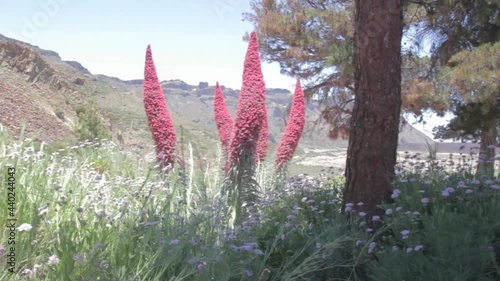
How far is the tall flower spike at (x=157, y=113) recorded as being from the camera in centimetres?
675

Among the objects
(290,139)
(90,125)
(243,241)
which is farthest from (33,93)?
(243,241)

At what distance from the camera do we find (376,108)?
379 centimetres

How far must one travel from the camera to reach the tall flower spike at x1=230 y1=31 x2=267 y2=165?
227 inches

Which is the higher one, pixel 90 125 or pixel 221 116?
pixel 221 116

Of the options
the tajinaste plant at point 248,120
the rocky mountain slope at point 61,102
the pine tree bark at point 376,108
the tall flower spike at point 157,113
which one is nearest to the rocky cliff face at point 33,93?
the rocky mountain slope at point 61,102

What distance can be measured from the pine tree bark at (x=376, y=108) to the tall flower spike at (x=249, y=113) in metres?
2.04

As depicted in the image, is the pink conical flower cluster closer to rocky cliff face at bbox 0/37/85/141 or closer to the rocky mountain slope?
the rocky mountain slope

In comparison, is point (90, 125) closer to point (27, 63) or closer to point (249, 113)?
point (27, 63)

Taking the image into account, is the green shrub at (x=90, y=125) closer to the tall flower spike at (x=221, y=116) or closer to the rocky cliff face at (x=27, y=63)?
the rocky cliff face at (x=27, y=63)

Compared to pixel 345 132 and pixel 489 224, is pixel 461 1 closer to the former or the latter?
pixel 345 132

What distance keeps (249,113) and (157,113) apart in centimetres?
177

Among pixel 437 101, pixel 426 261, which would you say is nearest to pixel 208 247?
pixel 426 261

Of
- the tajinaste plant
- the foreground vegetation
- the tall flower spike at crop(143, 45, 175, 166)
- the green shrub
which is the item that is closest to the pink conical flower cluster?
the tajinaste plant

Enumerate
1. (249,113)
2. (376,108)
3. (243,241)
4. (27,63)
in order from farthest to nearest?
(27,63)
(249,113)
(376,108)
(243,241)
